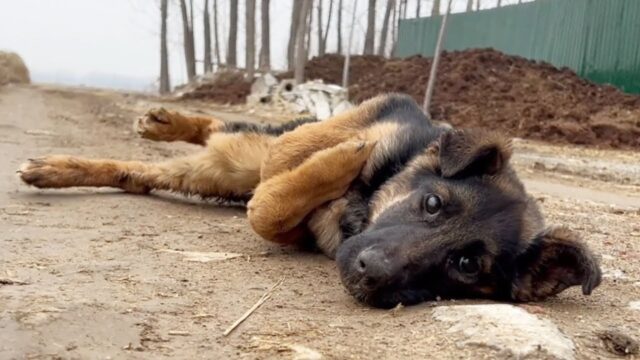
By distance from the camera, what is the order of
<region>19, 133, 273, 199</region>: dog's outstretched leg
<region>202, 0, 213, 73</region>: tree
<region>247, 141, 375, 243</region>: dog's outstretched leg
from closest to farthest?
<region>247, 141, 375, 243</region>: dog's outstretched leg < <region>19, 133, 273, 199</region>: dog's outstretched leg < <region>202, 0, 213, 73</region>: tree

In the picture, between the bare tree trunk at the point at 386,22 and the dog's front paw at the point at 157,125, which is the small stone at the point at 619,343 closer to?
the dog's front paw at the point at 157,125

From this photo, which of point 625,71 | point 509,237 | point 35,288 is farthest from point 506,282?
point 625,71

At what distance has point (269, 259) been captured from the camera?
4734mm

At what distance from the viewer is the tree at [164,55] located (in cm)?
4128

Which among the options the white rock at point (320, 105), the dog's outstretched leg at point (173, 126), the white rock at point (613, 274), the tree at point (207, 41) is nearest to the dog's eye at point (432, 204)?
the white rock at point (613, 274)

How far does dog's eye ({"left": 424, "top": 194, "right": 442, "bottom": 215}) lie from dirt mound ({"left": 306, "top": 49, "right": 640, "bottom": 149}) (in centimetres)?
1461

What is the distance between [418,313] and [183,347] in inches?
46.6

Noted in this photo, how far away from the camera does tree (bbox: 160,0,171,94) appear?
1625 inches

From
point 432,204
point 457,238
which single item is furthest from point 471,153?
point 457,238

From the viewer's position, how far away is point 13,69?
119 ft

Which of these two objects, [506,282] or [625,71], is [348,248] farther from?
[625,71]

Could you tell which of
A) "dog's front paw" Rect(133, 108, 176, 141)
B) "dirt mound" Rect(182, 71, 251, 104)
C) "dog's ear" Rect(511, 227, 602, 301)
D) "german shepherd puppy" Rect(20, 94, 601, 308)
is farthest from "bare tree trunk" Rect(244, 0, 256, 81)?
"dog's ear" Rect(511, 227, 602, 301)

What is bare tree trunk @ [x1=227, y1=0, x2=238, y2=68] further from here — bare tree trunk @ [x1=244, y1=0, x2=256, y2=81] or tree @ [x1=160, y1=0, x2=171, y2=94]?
bare tree trunk @ [x1=244, y1=0, x2=256, y2=81]

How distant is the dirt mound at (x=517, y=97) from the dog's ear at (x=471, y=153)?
14.1m
